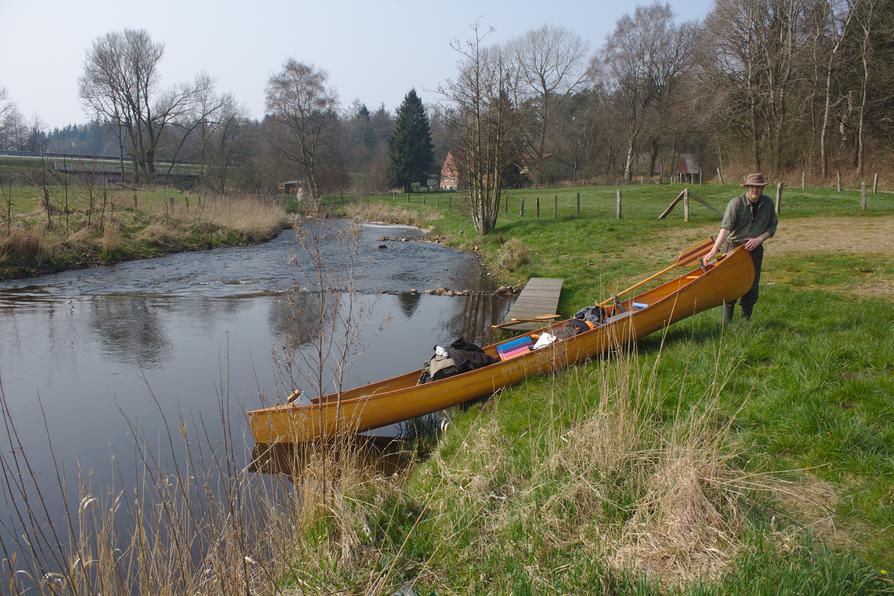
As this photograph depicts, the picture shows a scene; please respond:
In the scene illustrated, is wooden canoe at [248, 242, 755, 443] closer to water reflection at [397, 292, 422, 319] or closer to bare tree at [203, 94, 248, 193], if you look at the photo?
water reflection at [397, 292, 422, 319]

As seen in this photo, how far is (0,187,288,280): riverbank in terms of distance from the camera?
50.6ft

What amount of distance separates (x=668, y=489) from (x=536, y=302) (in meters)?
6.53

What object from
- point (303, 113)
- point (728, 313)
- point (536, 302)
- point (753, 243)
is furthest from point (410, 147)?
point (753, 243)

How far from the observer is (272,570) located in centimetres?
333

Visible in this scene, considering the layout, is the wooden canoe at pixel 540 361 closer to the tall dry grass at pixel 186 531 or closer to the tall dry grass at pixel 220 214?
the tall dry grass at pixel 186 531

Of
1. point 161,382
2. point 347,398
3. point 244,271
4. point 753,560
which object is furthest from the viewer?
point 244,271

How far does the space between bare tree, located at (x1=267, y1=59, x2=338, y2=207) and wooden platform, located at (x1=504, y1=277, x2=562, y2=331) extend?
35.4m

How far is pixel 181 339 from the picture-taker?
9.73 metres

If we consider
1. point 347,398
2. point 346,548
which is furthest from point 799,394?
point 347,398

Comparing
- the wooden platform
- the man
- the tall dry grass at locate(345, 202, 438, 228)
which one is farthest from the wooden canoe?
the tall dry grass at locate(345, 202, 438, 228)

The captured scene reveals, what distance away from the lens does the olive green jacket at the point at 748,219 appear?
6121 mm

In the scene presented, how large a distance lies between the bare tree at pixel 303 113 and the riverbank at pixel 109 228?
17850 millimetres

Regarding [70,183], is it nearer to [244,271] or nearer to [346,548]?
[244,271]

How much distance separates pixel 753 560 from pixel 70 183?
26562 mm
